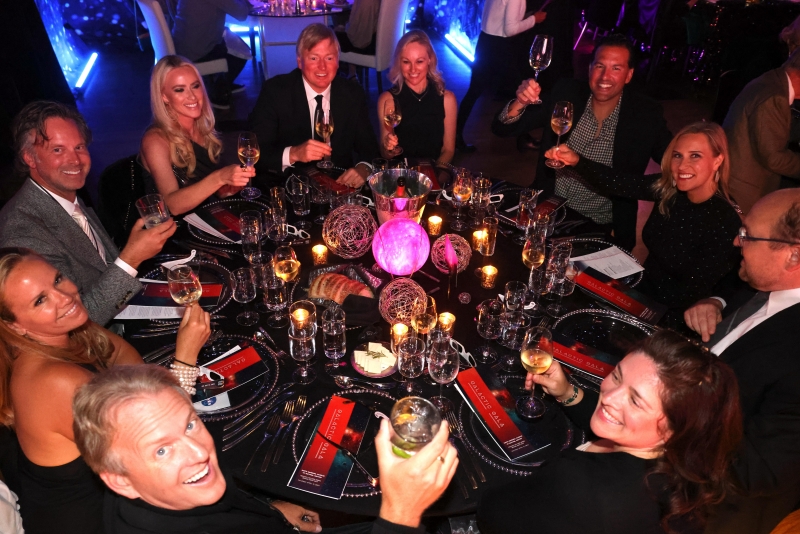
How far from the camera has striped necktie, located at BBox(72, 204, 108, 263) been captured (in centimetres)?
271

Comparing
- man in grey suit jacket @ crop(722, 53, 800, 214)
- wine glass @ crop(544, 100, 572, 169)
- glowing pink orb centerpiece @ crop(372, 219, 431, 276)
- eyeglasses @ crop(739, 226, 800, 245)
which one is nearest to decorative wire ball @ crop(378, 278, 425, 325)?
glowing pink orb centerpiece @ crop(372, 219, 431, 276)

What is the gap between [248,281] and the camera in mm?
2340

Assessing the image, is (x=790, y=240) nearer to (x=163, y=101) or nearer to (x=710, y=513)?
(x=710, y=513)

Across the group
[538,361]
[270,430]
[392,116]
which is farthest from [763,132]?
[270,430]

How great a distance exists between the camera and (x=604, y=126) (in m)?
3.55

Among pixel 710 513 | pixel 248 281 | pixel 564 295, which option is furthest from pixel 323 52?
pixel 710 513

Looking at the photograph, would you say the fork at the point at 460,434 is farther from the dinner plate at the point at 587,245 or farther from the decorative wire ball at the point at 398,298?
the dinner plate at the point at 587,245

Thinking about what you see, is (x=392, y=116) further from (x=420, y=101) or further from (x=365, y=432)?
(x=365, y=432)

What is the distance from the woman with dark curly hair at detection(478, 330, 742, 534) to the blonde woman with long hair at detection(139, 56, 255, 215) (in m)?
2.24

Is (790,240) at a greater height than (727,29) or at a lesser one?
lesser

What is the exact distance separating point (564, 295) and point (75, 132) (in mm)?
2419

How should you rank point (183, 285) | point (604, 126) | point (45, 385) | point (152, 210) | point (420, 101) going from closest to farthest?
1. point (45, 385)
2. point (183, 285)
3. point (152, 210)
4. point (604, 126)
5. point (420, 101)

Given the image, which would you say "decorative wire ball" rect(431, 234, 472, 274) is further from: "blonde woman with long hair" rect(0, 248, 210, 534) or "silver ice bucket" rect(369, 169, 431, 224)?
"blonde woman with long hair" rect(0, 248, 210, 534)

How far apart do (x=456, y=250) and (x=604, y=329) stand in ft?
2.34
